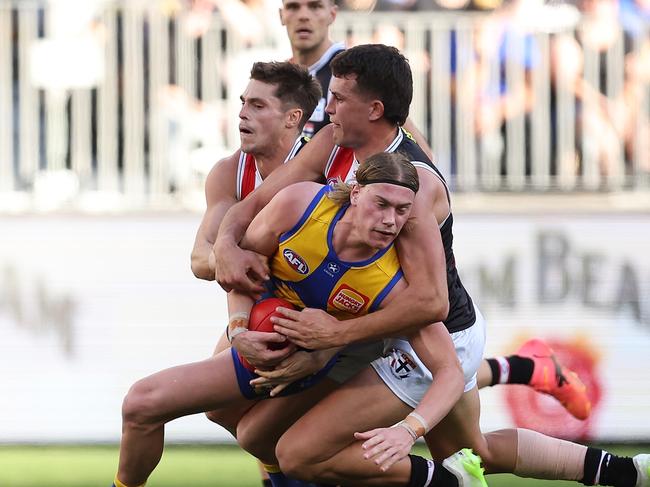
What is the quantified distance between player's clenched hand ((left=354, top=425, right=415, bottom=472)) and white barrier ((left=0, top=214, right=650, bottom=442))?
3.14m

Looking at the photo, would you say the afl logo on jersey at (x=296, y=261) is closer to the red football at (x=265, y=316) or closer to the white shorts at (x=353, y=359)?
the red football at (x=265, y=316)

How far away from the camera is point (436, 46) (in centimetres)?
777

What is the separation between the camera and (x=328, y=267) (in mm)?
4410

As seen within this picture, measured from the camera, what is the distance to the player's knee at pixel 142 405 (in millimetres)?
4641

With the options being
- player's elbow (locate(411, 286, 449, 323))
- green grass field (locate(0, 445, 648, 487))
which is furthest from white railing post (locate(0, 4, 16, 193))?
player's elbow (locate(411, 286, 449, 323))

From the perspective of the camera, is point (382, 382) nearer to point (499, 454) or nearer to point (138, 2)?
point (499, 454)

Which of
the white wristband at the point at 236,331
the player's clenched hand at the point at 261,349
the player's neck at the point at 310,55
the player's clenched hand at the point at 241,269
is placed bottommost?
the player's clenched hand at the point at 261,349

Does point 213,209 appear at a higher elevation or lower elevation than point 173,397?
higher

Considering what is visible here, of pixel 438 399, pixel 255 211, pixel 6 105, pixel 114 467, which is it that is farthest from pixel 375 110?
pixel 6 105

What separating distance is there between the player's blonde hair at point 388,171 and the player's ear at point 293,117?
0.67 metres

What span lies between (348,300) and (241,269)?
357 millimetres

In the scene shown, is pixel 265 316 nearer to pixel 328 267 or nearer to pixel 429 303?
pixel 328 267

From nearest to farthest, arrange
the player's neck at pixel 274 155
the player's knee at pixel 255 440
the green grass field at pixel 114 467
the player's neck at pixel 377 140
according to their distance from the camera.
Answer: the player's neck at pixel 377 140 < the player's knee at pixel 255 440 < the player's neck at pixel 274 155 < the green grass field at pixel 114 467

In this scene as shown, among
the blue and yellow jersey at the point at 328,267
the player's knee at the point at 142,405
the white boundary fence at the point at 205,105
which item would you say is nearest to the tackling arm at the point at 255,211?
the blue and yellow jersey at the point at 328,267
